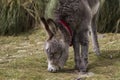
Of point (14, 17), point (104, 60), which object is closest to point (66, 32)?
point (104, 60)

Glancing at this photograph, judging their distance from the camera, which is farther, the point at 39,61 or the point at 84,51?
the point at 39,61

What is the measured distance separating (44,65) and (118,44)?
1790mm

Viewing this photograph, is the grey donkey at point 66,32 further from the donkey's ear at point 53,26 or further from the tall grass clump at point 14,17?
the tall grass clump at point 14,17

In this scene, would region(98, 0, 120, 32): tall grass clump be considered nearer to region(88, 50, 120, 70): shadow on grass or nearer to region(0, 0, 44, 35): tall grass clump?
region(0, 0, 44, 35): tall grass clump

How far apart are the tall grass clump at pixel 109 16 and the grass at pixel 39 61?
67cm

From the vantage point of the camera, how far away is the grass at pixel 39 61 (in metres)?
5.11

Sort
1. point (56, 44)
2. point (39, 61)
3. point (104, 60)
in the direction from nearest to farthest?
point (56, 44) < point (39, 61) < point (104, 60)

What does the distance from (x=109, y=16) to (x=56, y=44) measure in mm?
4000

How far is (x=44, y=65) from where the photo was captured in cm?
575

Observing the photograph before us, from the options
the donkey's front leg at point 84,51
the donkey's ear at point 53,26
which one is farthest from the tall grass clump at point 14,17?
the donkey's ear at point 53,26

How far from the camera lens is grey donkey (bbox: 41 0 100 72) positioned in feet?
16.6

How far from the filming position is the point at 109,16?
29.1ft

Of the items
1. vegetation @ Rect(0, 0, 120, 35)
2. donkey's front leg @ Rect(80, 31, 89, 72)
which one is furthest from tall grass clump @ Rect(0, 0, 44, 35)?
donkey's front leg @ Rect(80, 31, 89, 72)

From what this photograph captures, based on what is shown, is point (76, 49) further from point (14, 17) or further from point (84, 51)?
point (14, 17)
